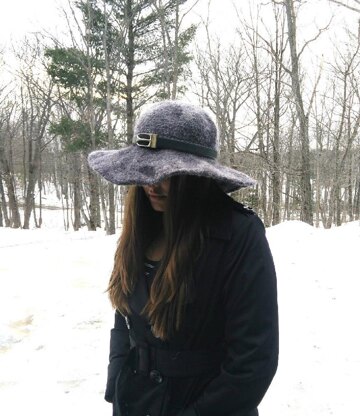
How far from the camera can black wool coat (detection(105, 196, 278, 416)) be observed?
3.31ft

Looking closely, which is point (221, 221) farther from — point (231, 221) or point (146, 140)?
point (146, 140)

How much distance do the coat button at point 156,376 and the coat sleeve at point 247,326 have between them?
0.50 ft

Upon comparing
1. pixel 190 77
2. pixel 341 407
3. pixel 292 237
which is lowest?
pixel 341 407

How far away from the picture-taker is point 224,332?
1.10 metres

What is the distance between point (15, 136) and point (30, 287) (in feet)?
70.8

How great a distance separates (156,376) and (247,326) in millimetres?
355

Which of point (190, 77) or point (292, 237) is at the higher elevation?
point (190, 77)

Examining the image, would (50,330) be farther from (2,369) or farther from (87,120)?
(87,120)

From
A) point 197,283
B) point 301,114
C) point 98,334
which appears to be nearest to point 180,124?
point 197,283

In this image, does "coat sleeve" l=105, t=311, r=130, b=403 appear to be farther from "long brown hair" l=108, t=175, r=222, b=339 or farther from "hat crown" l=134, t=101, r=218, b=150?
"hat crown" l=134, t=101, r=218, b=150

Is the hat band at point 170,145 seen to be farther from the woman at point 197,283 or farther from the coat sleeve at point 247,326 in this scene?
the coat sleeve at point 247,326

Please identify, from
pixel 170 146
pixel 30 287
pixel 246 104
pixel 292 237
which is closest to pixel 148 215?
pixel 170 146

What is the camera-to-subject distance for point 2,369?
9.34ft

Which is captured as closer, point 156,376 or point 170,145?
point 170,145
